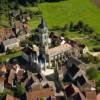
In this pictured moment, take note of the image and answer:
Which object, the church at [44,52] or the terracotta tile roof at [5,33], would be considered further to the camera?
the terracotta tile roof at [5,33]

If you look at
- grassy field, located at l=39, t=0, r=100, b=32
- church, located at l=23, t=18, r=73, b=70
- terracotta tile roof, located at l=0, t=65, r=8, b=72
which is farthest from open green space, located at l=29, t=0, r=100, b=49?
terracotta tile roof, located at l=0, t=65, r=8, b=72

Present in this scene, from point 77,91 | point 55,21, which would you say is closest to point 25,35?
point 55,21

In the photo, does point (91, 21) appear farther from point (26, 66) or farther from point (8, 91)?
point (8, 91)

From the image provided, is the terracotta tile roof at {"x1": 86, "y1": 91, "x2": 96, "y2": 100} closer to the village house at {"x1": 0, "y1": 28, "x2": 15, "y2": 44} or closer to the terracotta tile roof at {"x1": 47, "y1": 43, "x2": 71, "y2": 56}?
the terracotta tile roof at {"x1": 47, "y1": 43, "x2": 71, "y2": 56}

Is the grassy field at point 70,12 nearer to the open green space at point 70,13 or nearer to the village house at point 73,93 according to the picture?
the open green space at point 70,13

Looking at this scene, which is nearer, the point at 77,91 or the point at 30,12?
the point at 77,91

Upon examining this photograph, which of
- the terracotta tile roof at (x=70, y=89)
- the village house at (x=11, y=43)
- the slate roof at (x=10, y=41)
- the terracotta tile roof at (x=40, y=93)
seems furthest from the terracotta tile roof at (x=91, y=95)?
the slate roof at (x=10, y=41)
